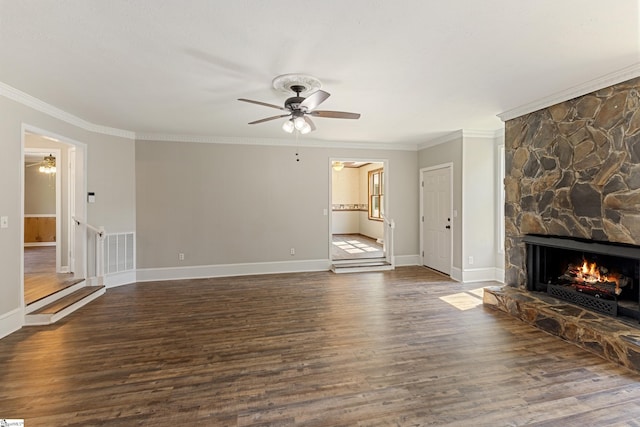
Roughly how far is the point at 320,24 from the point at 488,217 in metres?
4.70

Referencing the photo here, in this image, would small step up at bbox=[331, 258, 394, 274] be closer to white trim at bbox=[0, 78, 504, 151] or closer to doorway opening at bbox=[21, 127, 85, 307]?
white trim at bbox=[0, 78, 504, 151]

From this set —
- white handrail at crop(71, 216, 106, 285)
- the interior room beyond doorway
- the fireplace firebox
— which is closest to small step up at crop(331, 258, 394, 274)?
the fireplace firebox

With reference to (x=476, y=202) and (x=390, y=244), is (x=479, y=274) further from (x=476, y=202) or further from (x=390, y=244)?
(x=390, y=244)

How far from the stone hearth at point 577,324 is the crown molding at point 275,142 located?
3.70 metres

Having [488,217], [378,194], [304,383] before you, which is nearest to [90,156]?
[304,383]

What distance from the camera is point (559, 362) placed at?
8.85ft

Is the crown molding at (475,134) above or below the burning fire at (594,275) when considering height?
above

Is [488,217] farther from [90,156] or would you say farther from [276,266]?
[90,156]

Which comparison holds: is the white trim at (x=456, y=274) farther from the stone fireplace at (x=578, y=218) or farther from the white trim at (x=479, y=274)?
the stone fireplace at (x=578, y=218)

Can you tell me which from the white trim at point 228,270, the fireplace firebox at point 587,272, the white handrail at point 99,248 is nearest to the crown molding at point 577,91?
the fireplace firebox at point 587,272

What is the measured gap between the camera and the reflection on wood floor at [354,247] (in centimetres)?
734

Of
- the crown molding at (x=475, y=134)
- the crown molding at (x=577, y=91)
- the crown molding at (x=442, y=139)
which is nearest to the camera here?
the crown molding at (x=577, y=91)

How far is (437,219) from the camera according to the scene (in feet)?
20.4

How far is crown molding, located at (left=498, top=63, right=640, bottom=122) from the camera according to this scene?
2.97 meters
